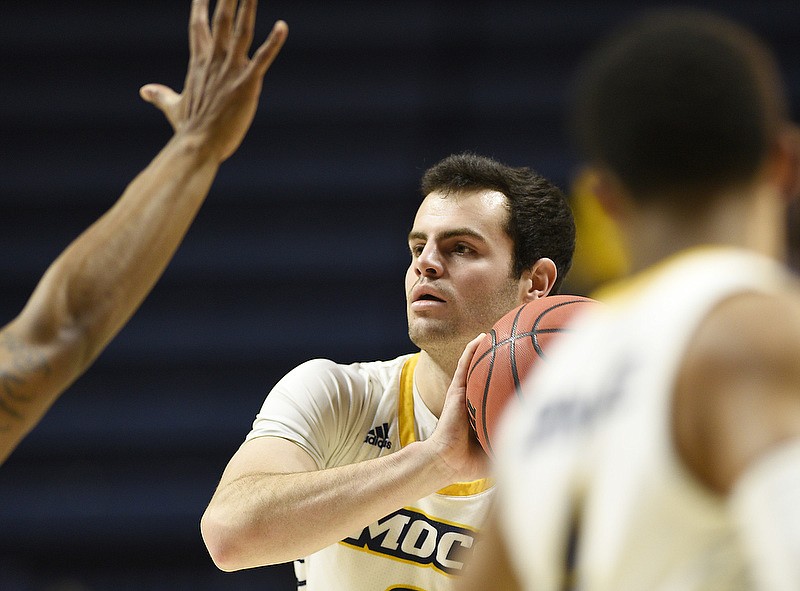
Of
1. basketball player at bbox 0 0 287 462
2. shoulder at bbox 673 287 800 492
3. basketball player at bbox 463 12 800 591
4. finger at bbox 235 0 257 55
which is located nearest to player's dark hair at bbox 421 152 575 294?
finger at bbox 235 0 257 55

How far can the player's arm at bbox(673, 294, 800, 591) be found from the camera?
1.19 meters

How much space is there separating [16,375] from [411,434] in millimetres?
2063

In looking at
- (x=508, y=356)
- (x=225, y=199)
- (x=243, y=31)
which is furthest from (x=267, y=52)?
(x=225, y=199)

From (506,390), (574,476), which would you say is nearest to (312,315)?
(506,390)

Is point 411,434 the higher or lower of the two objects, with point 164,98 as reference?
lower

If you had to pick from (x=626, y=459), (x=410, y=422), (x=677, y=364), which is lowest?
(x=626, y=459)

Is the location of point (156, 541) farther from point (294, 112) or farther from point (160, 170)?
point (160, 170)

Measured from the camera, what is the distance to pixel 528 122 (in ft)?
31.5

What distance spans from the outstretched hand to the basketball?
46.6 inches

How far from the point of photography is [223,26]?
246 centimetres

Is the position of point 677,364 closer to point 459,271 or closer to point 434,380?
point 459,271

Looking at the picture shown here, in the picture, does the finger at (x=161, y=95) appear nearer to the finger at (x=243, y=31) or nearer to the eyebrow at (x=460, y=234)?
the finger at (x=243, y=31)

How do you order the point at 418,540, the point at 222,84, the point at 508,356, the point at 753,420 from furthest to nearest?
the point at 418,540 < the point at 508,356 < the point at 222,84 < the point at 753,420

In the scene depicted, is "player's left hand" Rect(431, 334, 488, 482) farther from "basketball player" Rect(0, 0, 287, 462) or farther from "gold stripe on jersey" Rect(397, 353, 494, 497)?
"basketball player" Rect(0, 0, 287, 462)
